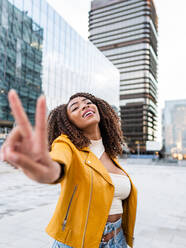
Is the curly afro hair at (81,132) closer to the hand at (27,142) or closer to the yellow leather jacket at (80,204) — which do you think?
the yellow leather jacket at (80,204)

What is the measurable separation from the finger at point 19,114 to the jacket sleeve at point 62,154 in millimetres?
383

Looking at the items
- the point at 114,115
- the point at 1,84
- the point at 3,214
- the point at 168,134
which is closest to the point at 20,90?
the point at 1,84

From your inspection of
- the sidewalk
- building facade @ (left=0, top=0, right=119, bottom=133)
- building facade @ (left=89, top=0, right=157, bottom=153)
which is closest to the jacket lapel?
the sidewalk

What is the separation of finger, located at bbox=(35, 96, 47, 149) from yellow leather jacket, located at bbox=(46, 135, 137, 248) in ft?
1.87

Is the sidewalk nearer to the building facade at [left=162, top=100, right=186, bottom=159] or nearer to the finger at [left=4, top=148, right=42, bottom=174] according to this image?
the finger at [left=4, top=148, right=42, bottom=174]

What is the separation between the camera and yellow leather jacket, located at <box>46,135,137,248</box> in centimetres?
143

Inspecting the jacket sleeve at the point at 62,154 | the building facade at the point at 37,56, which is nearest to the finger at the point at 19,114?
the jacket sleeve at the point at 62,154

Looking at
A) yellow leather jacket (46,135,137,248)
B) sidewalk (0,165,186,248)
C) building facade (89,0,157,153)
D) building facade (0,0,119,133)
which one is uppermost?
building facade (89,0,157,153)

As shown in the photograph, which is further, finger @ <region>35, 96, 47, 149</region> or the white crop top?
the white crop top

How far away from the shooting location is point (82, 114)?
184 centimetres

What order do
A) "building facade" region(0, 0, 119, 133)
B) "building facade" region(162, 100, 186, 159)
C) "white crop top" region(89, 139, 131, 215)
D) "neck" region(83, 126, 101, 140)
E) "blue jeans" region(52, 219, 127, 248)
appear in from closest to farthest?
"blue jeans" region(52, 219, 127, 248) < "white crop top" region(89, 139, 131, 215) < "neck" region(83, 126, 101, 140) < "building facade" region(0, 0, 119, 133) < "building facade" region(162, 100, 186, 159)

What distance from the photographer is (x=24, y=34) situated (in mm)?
27984

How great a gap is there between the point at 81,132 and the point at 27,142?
1.06 meters

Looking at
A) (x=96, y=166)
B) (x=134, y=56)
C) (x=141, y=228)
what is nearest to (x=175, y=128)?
(x=134, y=56)
